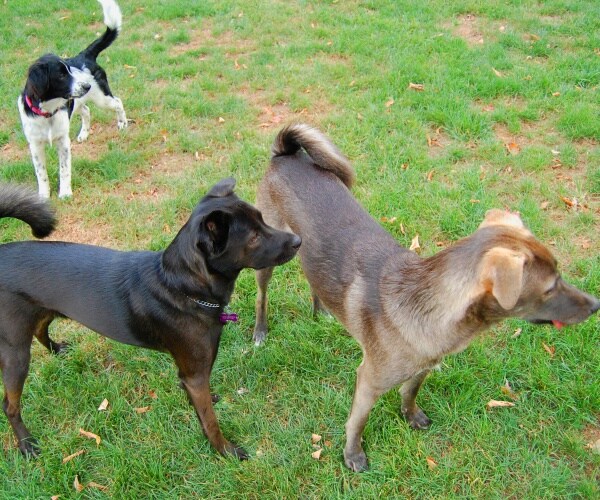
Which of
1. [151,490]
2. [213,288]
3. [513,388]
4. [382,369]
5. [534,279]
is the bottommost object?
[151,490]

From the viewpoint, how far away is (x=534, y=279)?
7.61 ft

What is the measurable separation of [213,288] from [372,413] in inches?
52.2

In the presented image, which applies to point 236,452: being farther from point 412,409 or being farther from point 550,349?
point 550,349

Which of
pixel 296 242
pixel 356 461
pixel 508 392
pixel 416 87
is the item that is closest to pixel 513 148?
pixel 416 87

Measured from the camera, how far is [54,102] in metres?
5.08

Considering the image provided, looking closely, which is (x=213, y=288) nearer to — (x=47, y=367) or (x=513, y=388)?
(x=47, y=367)

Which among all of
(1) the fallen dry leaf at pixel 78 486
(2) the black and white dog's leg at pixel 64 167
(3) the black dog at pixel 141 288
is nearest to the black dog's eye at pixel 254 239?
(3) the black dog at pixel 141 288

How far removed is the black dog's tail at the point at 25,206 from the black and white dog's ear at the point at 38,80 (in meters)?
2.45

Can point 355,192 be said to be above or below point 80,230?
above

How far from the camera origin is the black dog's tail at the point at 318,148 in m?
3.23

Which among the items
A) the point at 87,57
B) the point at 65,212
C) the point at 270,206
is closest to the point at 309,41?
the point at 87,57

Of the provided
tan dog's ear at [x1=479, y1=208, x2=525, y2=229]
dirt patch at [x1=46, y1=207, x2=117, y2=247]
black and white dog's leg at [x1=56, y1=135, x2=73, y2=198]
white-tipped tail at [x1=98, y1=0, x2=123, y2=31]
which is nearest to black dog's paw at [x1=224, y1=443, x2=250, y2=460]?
tan dog's ear at [x1=479, y1=208, x2=525, y2=229]

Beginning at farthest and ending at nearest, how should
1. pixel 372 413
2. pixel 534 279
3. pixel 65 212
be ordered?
1. pixel 65 212
2. pixel 372 413
3. pixel 534 279

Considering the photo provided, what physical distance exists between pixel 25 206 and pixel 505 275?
8.35 ft
